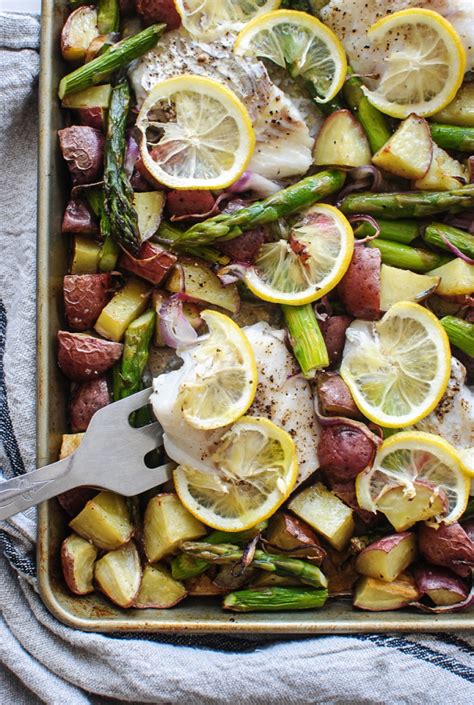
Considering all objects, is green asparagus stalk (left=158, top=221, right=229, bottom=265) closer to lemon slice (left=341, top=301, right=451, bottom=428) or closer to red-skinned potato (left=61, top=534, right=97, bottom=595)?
lemon slice (left=341, top=301, right=451, bottom=428)

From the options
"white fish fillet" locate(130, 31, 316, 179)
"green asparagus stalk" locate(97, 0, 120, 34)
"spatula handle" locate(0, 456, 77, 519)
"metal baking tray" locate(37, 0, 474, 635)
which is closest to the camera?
"spatula handle" locate(0, 456, 77, 519)

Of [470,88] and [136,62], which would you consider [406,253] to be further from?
[136,62]

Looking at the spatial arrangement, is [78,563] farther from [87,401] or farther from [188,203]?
[188,203]

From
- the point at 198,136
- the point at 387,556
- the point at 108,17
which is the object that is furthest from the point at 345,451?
the point at 108,17

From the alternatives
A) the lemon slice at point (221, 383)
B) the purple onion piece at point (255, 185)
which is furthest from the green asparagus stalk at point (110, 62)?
the lemon slice at point (221, 383)

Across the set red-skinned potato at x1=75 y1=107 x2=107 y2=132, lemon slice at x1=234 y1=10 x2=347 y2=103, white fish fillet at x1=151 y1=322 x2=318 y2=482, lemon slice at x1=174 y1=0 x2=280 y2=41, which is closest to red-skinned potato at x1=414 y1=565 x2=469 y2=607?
white fish fillet at x1=151 y1=322 x2=318 y2=482

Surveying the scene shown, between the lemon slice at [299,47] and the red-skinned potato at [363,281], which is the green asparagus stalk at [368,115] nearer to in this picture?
the lemon slice at [299,47]

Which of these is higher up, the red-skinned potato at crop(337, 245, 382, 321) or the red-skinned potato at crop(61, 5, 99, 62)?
the red-skinned potato at crop(61, 5, 99, 62)
